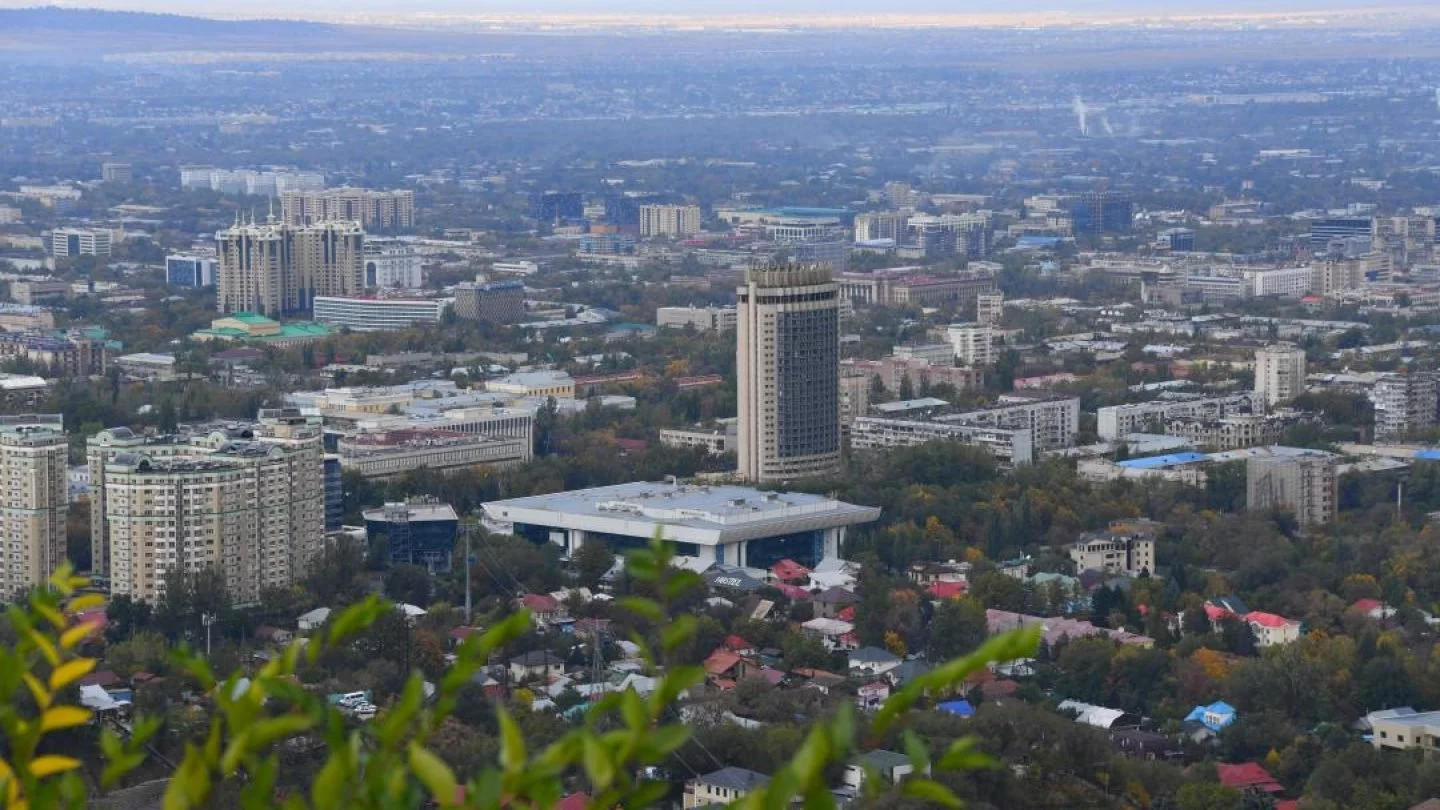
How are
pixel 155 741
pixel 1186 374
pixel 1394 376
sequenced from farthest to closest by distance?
pixel 1186 374, pixel 1394 376, pixel 155 741

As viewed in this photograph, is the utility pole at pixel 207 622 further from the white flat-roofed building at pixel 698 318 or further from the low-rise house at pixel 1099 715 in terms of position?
the white flat-roofed building at pixel 698 318

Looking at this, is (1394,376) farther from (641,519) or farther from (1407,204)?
(1407,204)

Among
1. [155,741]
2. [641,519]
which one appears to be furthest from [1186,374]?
[155,741]

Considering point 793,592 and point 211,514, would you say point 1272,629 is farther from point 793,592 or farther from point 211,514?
point 211,514

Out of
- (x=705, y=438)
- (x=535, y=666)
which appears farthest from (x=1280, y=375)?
(x=535, y=666)

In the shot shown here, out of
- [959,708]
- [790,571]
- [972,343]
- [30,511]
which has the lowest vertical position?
[790,571]

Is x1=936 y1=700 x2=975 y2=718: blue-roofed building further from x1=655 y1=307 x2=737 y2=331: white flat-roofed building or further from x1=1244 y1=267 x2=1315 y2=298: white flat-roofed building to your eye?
x1=1244 y1=267 x2=1315 y2=298: white flat-roofed building

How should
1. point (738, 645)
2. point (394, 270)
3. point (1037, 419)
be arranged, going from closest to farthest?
1. point (738, 645)
2. point (1037, 419)
3. point (394, 270)
